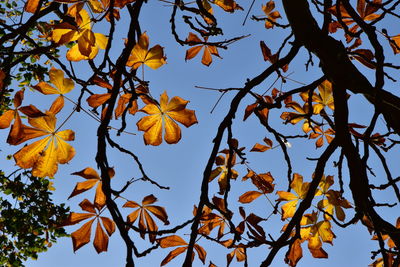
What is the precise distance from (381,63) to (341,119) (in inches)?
17.0

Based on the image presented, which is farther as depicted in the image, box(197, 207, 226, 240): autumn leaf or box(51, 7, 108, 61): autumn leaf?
box(197, 207, 226, 240): autumn leaf

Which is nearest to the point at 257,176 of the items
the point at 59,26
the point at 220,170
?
the point at 220,170

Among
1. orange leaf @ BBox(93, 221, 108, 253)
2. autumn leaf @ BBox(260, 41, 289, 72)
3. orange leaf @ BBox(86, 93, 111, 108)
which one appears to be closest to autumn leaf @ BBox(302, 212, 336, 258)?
autumn leaf @ BBox(260, 41, 289, 72)

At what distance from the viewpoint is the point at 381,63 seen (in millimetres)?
1244

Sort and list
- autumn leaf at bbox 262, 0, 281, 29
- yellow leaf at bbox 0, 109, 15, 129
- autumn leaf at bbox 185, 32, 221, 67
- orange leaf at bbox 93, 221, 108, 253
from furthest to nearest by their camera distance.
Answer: autumn leaf at bbox 262, 0, 281, 29 → autumn leaf at bbox 185, 32, 221, 67 → orange leaf at bbox 93, 221, 108, 253 → yellow leaf at bbox 0, 109, 15, 129

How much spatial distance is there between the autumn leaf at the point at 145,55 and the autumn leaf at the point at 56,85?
30 centimetres

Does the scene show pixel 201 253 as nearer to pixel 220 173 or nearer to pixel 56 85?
pixel 220 173

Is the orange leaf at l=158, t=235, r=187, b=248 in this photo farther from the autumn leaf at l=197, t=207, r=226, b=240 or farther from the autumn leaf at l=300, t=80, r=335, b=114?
the autumn leaf at l=300, t=80, r=335, b=114

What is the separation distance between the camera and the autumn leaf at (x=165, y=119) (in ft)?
5.41

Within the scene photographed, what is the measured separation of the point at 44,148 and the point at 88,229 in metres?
0.42

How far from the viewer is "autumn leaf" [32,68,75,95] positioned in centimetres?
153

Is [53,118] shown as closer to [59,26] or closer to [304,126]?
[59,26]

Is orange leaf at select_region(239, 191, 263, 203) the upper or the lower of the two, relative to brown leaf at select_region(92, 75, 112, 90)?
lower

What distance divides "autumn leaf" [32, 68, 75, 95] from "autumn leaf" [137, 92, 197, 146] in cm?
34
